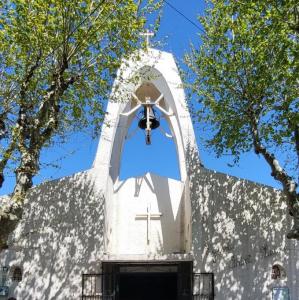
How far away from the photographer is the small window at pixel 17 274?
11.9m

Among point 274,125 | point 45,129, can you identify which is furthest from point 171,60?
point 45,129

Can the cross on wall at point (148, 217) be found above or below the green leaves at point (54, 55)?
below

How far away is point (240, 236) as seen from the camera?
12133 mm

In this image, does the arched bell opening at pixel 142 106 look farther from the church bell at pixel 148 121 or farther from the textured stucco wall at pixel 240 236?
the textured stucco wall at pixel 240 236

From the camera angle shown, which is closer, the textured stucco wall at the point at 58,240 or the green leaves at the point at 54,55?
the green leaves at the point at 54,55

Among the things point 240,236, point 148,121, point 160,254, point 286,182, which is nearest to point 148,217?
point 160,254

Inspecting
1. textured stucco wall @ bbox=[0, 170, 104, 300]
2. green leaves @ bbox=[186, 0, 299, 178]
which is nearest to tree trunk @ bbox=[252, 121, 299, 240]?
green leaves @ bbox=[186, 0, 299, 178]

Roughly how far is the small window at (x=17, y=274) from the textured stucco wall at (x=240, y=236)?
4.56 meters

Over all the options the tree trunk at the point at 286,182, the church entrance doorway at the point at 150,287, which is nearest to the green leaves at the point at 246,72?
the tree trunk at the point at 286,182

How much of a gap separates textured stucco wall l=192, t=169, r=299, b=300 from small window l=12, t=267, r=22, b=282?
456cm

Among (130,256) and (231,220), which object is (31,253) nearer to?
(130,256)

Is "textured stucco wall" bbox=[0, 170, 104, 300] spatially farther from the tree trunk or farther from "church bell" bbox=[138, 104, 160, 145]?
the tree trunk

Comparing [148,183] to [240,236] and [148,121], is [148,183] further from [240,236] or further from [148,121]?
[240,236]

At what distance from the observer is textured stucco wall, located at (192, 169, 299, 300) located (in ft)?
38.3
